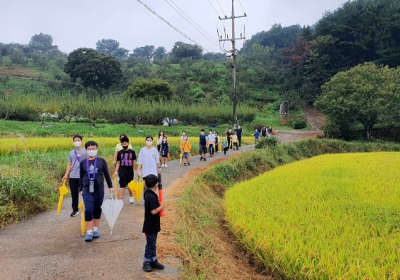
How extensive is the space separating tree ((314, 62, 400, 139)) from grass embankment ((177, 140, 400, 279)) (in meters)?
12.8

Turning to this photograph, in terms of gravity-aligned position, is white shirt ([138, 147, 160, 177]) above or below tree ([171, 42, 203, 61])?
below

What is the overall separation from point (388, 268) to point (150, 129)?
33.0 metres

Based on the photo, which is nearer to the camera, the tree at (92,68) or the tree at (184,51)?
the tree at (92,68)

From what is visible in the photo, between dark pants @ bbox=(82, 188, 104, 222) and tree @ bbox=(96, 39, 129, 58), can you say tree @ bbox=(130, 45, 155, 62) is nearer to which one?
tree @ bbox=(96, 39, 129, 58)

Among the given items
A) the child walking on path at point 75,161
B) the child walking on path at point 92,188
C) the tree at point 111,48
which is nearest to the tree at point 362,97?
the child walking on path at point 75,161

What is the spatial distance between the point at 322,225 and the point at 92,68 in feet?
172

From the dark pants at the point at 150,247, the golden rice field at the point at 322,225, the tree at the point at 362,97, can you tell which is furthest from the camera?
the tree at the point at 362,97

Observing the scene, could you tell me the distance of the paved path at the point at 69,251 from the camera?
4.81 m

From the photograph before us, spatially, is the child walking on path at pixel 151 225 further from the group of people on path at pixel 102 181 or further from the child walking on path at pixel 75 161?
the child walking on path at pixel 75 161

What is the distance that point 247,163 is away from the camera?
629 inches

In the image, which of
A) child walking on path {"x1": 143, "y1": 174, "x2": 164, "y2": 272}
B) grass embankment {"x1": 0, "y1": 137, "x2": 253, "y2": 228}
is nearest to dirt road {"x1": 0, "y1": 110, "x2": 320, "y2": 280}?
child walking on path {"x1": 143, "y1": 174, "x2": 164, "y2": 272}

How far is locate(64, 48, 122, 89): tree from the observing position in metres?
54.3

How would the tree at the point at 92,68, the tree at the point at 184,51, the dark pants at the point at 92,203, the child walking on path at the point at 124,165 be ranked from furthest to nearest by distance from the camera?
the tree at the point at 184,51, the tree at the point at 92,68, the child walking on path at the point at 124,165, the dark pants at the point at 92,203

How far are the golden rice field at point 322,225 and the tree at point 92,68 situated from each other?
Answer: 1910 inches
